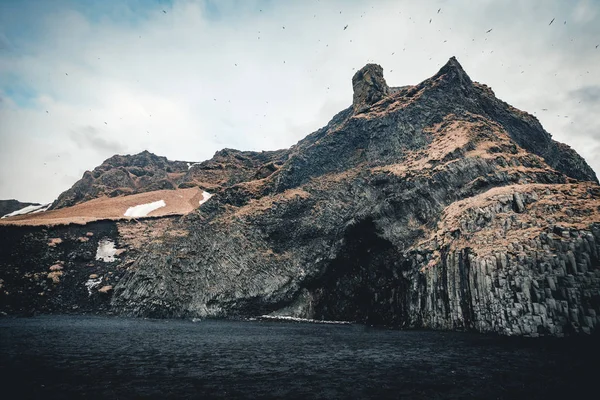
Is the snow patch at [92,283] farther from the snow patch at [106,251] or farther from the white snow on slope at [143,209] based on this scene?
the white snow on slope at [143,209]

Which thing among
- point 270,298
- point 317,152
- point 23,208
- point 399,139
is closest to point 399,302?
point 270,298

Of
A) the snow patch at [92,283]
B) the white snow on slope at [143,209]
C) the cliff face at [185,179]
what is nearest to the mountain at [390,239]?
the snow patch at [92,283]

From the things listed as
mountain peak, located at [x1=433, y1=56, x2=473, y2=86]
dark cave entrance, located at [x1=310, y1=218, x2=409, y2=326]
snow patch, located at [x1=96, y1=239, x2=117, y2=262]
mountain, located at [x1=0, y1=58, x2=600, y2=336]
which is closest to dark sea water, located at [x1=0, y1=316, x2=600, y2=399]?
mountain, located at [x1=0, y1=58, x2=600, y2=336]

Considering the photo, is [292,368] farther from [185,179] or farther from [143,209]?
[185,179]

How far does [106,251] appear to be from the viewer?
279 feet

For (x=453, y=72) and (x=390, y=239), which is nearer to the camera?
(x=390, y=239)

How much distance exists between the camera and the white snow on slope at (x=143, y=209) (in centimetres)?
10912

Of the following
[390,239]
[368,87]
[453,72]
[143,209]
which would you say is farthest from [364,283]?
[143,209]

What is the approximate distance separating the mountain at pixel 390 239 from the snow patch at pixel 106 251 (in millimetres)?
1070

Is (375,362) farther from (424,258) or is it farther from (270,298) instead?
(270,298)

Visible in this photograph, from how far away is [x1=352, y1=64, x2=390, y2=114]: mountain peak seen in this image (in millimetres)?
117625

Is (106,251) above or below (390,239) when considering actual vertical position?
below

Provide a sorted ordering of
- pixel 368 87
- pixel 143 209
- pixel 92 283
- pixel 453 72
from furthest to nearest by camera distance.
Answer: pixel 368 87, pixel 143 209, pixel 453 72, pixel 92 283

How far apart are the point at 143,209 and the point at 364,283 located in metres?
89.1
